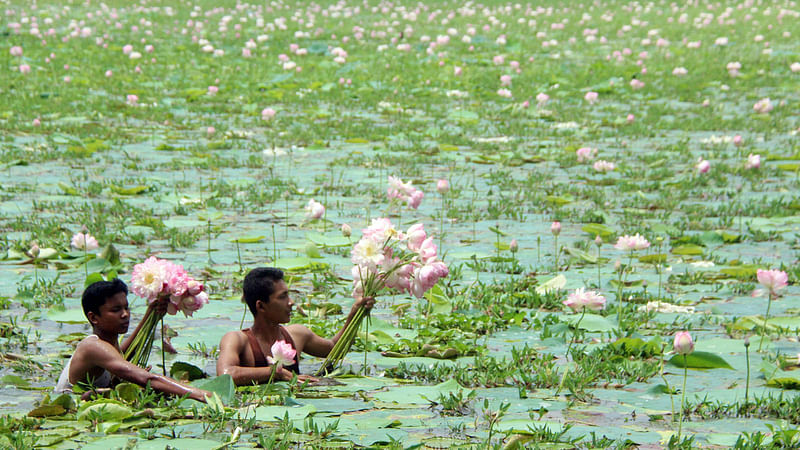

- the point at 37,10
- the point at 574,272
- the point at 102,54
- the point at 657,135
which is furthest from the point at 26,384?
the point at 37,10

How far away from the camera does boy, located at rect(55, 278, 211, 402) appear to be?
144 inches

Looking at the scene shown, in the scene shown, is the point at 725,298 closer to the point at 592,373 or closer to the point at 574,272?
the point at 574,272

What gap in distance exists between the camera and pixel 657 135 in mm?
11344

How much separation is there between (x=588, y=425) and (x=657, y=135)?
8.36 m

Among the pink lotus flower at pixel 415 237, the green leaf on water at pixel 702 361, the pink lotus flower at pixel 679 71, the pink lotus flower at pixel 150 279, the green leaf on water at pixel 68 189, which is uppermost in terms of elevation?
the pink lotus flower at pixel 679 71

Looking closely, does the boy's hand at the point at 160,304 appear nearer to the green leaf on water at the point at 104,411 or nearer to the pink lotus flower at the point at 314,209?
the green leaf on water at the point at 104,411

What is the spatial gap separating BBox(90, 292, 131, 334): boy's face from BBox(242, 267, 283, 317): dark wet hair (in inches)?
20.8

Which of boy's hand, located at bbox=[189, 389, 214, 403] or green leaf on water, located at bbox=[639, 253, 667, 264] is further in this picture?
green leaf on water, located at bbox=[639, 253, 667, 264]

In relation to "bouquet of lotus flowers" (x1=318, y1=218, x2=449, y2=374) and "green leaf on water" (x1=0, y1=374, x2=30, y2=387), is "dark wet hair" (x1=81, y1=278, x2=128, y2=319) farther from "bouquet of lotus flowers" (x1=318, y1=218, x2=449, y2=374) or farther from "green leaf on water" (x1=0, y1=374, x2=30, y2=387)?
"bouquet of lotus flowers" (x1=318, y1=218, x2=449, y2=374)

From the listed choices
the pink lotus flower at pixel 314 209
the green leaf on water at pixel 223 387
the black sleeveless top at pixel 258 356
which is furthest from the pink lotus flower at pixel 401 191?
the green leaf on water at pixel 223 387

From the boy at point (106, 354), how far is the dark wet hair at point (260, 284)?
409 millimetres

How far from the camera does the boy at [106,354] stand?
3.66 metres

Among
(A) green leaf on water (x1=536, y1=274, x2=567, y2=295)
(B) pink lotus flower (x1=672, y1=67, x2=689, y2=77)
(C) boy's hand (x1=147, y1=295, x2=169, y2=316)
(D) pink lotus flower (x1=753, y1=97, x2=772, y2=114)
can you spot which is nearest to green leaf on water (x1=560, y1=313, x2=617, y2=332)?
(A) green leaf on water (x1=536, y1=274, x2=567, y2=295)

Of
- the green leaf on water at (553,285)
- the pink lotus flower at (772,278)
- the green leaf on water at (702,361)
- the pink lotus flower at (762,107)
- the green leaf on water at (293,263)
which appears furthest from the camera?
the pink lotus flower at (762,107)
